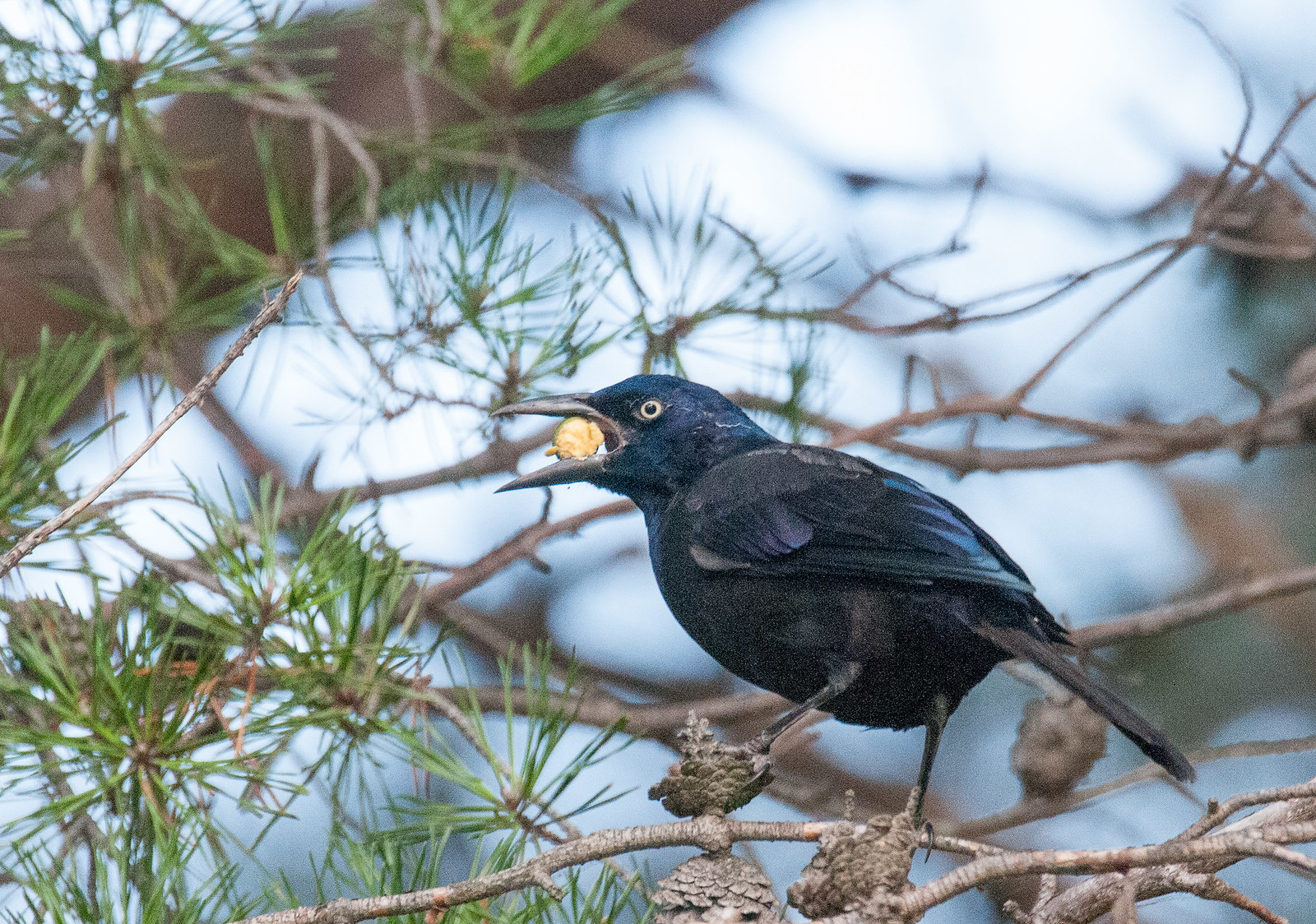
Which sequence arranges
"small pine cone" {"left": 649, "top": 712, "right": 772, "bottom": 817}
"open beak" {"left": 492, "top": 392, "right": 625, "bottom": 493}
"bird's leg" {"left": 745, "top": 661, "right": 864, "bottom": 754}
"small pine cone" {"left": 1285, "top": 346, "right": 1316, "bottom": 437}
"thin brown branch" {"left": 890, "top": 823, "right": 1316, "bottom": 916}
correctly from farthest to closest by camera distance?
"small pine cone" {"left": 1285, "top": 346, "right": 1316, "bottom": 437} < "open beak" {"left": 492, "top": 392, "right": 625, "bottom": 493} < "bird's leg" {"left": 745, "top": 661, "right": 864, "bottom": 754} < "small pine cone" {"left": 649, "top": 712, "right": 772, "bottom": 817} < "thin brown branch" {"left": 890, "top": 823, "right": 1316, "bottom": 916}

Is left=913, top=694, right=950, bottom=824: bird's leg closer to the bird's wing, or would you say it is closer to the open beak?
the bird's wing

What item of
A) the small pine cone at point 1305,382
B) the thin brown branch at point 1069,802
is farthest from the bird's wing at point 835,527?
the small pine cone at point 1305,382

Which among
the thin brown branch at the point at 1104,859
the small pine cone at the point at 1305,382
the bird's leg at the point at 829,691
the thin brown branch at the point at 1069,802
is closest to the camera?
the thin brown branch at the point at 1104,859

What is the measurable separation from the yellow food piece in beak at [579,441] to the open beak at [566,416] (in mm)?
18

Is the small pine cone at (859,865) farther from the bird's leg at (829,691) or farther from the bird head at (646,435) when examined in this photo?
the bird head at (646,435)

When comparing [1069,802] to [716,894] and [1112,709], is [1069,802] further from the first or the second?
[716,894]

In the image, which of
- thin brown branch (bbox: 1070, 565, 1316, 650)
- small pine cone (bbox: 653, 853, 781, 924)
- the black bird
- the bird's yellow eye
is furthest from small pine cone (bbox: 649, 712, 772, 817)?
thin brown branch (bbox: 1070, 565, 1316, 650)

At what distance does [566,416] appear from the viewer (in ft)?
9.58

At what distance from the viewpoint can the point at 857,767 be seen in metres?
4.92

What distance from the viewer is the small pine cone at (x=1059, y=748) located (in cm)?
306

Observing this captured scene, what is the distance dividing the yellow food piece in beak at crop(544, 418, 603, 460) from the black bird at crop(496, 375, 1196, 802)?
1.12 ft

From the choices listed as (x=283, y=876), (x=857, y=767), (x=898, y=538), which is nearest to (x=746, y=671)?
(x=898, y=538)

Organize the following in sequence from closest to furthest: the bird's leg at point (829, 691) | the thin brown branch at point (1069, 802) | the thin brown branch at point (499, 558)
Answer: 1. the bird's leg at point (829, 691)
2. the thin brown branch at point (1069, 802)
3. the thin brown branch at point (499, 558)

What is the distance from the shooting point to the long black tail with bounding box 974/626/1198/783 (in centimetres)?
187
